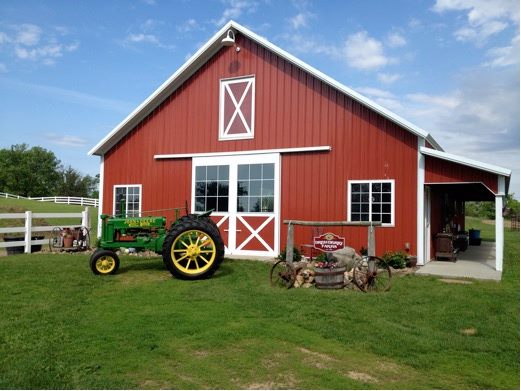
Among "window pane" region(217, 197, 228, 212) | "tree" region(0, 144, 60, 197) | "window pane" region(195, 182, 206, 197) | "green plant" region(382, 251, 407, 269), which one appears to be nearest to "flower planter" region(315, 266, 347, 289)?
"green plant" region(382, 251, 407, 269)

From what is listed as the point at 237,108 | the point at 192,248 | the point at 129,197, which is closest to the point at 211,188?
the point at 237,108

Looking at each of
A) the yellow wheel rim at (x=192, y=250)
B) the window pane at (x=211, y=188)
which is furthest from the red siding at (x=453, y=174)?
the window pane at (x=211, y=188)

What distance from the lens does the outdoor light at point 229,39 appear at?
41.8ft

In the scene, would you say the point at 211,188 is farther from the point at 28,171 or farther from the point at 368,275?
the point at 28,171

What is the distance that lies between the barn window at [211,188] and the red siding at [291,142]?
1.41 ft

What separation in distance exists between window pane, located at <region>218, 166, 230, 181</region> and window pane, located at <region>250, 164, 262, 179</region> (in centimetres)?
74

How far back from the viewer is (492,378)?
428 centimetres

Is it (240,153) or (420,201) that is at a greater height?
(240,153)

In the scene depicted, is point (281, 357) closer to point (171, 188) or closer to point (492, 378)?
point (492, 378)

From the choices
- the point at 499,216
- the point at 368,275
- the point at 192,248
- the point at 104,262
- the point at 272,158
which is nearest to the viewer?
the point at 368,275

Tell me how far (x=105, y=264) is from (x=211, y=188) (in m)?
4.54

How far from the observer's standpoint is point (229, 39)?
12.8m

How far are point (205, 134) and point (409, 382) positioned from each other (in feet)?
34.1

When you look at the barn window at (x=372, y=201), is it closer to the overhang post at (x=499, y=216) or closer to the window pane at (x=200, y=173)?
the overhang post at (x=499, y=216)
